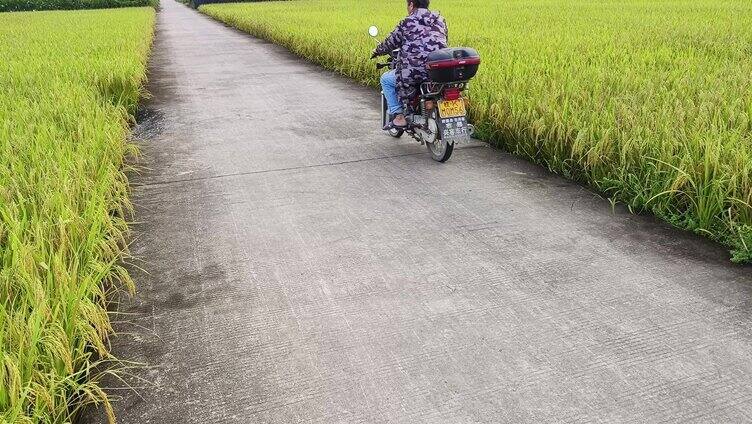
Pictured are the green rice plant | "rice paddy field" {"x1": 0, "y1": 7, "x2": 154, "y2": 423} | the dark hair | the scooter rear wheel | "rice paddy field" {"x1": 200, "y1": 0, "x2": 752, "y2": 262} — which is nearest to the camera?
"rice paddy field" {"x1": 0, "y1": 7, "x2": 154, "y2": 423}

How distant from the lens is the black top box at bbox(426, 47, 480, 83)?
4184 mm

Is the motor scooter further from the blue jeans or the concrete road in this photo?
the concrete road

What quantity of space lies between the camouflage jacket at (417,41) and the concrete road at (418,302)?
28.9 inches

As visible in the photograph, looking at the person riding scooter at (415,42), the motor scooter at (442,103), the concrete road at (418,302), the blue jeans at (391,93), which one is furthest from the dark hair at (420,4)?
the concrete road at (418,302)

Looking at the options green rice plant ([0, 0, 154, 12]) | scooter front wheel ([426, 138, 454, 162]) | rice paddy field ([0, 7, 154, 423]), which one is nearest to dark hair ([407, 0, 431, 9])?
scooter front wheel ([426, 138, 454, 162])

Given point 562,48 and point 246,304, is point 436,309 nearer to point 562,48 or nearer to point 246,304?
point 246,304

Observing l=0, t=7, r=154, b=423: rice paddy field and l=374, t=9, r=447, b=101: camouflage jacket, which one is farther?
l=374, t=9, r=447, b=101: camouflage jacket

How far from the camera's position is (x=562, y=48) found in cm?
827

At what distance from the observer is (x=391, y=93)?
5148 mm

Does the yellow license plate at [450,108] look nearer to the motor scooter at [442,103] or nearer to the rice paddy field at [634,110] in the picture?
the motor scooter at [442,103]

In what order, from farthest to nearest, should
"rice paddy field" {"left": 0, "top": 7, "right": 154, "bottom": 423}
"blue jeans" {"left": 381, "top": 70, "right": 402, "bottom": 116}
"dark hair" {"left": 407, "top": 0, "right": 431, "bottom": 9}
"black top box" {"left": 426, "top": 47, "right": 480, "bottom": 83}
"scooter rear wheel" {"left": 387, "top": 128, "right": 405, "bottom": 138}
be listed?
"scooter rear wheel" {"left": 387, "top": 128, "right": 405, "bottom": 138}
"blue jeans" {"left": 381, "top": 70, "right": 402, "bottom": 116}
"dark hair" {"left": 407, "top": 0, "right": 431, "bottom": 9}
"black top box" {"left": 426, "top": 47, "right": 480, "bottom": 83}
"rice paddy field" {"left": 0, "top": 7, "right": 154, "bottom": 423}

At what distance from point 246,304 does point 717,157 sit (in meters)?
2.78

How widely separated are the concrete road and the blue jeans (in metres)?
0.55

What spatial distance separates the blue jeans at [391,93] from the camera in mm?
5078
